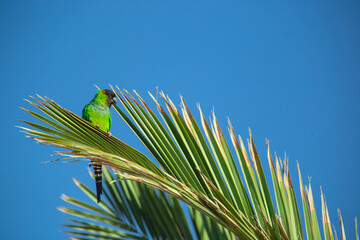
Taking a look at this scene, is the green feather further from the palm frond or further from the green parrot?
the palm frond

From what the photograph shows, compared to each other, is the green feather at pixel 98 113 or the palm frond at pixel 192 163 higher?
the green feather at pixel 98 113

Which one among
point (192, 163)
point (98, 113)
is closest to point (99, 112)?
point (98, 113)

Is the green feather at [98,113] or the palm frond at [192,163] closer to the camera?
the palm frond at [192,163]

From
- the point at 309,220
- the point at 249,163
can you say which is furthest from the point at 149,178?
the point at 309,220

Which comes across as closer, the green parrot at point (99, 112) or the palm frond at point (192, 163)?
the palm frond at point (192, 163)

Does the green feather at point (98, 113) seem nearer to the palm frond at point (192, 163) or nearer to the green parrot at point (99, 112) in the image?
the green parrot at point (99, 112)

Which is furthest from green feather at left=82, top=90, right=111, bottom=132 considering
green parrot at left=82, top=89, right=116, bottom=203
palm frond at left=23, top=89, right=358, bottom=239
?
palm frond at left=23, top=89, right=358, bottom=239

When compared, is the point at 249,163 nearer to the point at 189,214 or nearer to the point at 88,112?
the point at 189,214

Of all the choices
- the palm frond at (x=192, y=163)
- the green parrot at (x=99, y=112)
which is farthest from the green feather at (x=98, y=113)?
the palm frond at (x=192, y=163)

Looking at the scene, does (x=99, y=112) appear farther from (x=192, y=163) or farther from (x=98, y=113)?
(x=192, y=163)

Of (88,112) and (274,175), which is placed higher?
(88,112)

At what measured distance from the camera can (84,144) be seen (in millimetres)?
1683

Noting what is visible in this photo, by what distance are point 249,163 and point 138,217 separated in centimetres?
108

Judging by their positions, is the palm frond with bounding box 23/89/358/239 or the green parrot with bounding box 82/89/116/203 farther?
the green parrot with bounding box 82/89/116/203
